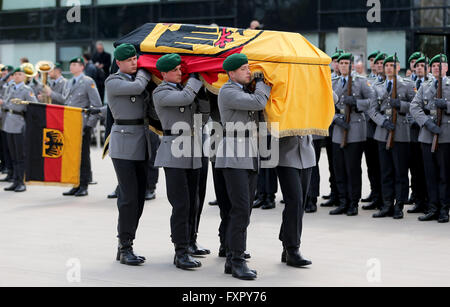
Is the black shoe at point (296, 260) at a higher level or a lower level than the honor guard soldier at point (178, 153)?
lower

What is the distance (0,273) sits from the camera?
777 cm

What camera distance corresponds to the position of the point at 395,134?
11.5 m

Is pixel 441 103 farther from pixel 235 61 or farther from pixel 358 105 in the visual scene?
pixel 235 61

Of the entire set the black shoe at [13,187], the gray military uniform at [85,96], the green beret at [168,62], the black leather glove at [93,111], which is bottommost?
the black shoe at [13,187]

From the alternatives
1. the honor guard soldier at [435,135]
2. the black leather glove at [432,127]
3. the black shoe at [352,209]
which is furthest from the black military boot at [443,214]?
the black shoe at [352,209]

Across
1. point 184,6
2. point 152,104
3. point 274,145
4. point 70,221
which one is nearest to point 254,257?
point 274,145

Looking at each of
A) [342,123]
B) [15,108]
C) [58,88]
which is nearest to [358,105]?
[342,123]

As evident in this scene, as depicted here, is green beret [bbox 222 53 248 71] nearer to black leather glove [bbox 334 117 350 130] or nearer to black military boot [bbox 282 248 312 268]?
black military boot [bbox 282 248 312 268]

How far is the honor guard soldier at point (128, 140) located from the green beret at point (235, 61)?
91 cm

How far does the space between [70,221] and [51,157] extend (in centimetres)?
247

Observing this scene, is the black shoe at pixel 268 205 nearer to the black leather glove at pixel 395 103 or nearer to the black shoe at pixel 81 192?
the black leather glove at pixel 395 103

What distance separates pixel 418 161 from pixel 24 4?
18773 mm

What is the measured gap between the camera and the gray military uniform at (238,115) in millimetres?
7590

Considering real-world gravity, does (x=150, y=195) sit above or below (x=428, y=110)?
below
